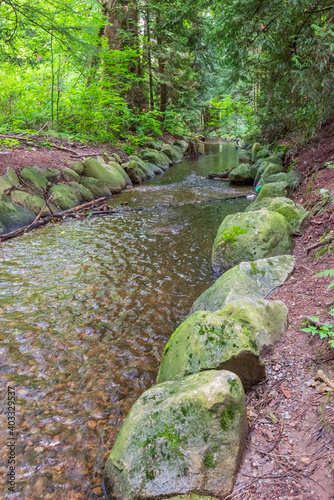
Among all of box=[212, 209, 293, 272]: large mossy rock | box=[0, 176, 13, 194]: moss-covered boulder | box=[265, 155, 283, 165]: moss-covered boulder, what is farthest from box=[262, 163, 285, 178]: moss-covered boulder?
box=[0, 176, 13, 194]: moss-covered boulder

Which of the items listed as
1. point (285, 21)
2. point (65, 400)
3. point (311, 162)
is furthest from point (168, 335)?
point (285, 21)

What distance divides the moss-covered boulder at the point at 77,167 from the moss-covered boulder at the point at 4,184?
8.70ft

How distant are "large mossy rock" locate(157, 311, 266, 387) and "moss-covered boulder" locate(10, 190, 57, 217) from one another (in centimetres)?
594

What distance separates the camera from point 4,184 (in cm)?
709

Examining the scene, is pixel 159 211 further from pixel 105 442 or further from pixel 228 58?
pixel 105 442

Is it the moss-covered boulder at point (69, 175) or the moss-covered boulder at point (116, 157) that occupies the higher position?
the moss-covered boulder at point (116, 157)

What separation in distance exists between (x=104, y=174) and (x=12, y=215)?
4.16m

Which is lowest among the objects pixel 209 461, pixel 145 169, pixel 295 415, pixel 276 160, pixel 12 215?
pixel 209 461

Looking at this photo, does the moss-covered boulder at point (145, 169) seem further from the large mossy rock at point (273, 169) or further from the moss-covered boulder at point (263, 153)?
the large mossy rock at point (273, 169)

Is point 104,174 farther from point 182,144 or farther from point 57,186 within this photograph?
point 182,144

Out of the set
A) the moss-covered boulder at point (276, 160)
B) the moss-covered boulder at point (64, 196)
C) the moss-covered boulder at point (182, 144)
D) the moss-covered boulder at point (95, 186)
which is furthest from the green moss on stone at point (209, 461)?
the moss-covered boulder at point (182, 144)

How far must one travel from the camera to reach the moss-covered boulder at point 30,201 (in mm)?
7063

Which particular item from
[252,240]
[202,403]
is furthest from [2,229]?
[202,403]

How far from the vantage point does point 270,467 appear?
1746 millimetres
